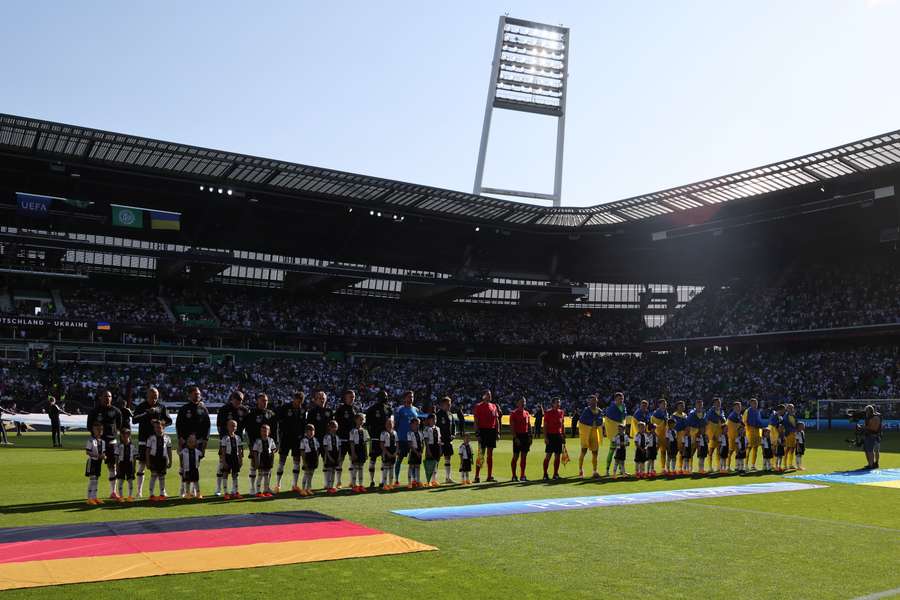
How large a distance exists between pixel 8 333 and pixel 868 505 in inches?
1959

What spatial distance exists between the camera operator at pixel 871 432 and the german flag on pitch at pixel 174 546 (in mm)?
15579

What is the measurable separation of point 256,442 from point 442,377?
47.4 metres

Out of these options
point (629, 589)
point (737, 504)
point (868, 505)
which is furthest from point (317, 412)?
point (868, 505)

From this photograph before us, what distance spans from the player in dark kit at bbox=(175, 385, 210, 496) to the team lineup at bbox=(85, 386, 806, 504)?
0.02 m

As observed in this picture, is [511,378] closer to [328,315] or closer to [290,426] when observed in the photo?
[328,315]

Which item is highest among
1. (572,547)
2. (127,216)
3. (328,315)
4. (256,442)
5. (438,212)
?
(438,212)

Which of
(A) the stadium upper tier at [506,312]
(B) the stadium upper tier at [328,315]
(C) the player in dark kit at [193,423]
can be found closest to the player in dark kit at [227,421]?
(C) the player in dark kit at [193,423]

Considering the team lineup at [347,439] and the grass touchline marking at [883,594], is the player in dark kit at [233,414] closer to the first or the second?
the team lineup at [347,439]

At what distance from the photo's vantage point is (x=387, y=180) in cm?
5212

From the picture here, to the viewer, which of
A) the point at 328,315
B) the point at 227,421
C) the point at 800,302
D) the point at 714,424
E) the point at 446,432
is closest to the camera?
the point at 227,421

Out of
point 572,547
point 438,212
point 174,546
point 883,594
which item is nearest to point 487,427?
point 572,547

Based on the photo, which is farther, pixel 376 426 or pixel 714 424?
pixel 714 424

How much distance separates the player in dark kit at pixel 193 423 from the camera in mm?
14672

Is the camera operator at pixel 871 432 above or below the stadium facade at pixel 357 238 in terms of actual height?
below
